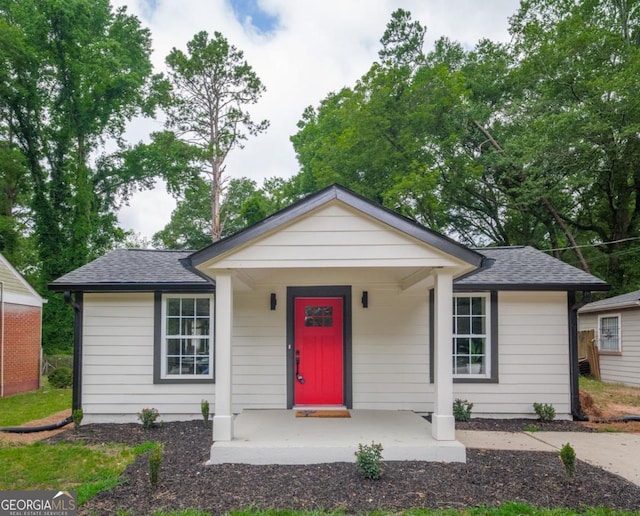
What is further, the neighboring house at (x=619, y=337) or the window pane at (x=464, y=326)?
the neighboring house at (x=619, y=337)

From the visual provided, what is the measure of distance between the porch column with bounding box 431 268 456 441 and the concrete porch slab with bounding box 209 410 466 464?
6.5 inches

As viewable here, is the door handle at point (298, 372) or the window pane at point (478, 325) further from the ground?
the window pane at point (478, 325)

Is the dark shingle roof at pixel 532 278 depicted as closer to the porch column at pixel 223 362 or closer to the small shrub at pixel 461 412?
the small shrub at pixel 461 412

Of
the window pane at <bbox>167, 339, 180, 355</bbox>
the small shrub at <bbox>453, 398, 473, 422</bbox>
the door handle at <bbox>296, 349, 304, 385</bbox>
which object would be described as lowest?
the small shrub at <bbox>453, 398, 473, 422</bbox>

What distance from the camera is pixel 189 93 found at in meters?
19.9

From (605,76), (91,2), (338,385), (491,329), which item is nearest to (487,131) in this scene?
(605,76)

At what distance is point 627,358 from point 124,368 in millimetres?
13222

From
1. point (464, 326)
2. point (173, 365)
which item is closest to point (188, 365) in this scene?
point (173, 365)

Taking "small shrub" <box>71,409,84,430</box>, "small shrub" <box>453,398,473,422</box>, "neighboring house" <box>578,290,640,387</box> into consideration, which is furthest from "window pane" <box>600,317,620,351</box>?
"small shrub" <box>71,409,84,430</box>

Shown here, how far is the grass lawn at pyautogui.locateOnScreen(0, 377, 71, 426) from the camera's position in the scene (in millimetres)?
8571

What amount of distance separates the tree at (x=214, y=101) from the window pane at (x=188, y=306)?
1224 centimetres

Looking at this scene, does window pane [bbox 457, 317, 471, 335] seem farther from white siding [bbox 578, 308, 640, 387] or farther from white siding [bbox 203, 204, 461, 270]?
white siding [bbox 578, 308, 640, 387]


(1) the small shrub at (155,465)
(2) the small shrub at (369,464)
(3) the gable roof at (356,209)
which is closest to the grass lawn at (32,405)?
(1) the small shrub at (155,465)

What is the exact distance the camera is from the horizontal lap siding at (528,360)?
7.50 meters
